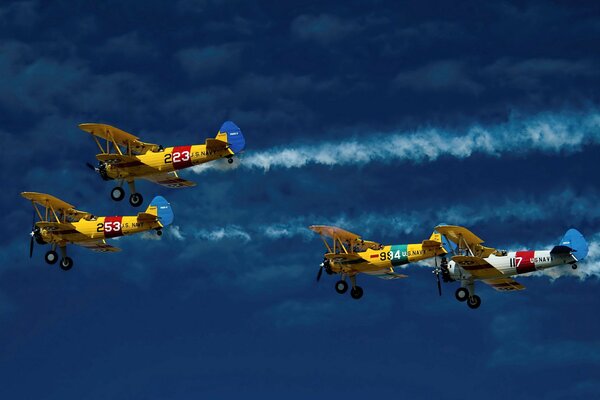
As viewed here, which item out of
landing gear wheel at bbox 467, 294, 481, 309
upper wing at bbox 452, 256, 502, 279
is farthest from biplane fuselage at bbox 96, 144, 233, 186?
landing gear wheel at bbox 467, 294, 481, 309

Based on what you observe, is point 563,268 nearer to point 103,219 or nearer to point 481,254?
point 481,254

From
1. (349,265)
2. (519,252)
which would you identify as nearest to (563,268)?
(519,252)

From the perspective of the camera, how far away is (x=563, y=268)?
103 m

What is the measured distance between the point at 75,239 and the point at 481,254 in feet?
79.7

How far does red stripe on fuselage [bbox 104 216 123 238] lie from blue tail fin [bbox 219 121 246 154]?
8.39 meters

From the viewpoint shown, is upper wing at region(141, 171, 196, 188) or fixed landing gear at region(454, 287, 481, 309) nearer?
fixed landing gear at region(454, 287, 481, 309)

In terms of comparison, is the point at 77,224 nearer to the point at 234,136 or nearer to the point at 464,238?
the point at 234,136

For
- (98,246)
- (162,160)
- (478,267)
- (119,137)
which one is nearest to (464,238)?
(478,267)

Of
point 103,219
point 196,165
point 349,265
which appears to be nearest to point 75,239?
point 103,219

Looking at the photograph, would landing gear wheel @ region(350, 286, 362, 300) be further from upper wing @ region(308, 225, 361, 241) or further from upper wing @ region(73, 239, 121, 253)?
upper wing @ region(73, 239, 121, 253)

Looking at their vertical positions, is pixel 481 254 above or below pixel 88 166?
below

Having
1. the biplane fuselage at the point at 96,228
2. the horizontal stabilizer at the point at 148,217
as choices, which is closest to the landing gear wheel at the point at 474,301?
the biplane fuselage at the point at 96,228

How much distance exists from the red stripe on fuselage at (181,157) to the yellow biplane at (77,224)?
2.67 metres

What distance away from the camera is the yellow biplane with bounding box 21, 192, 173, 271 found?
106 meters
